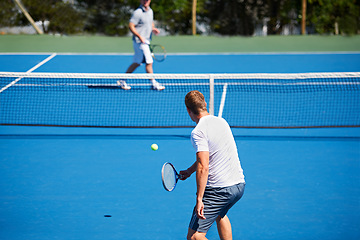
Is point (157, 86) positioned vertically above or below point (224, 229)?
below

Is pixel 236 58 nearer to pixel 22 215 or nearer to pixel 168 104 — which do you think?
pixel 168 104

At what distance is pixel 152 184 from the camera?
5.99 meters

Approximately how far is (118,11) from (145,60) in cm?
790

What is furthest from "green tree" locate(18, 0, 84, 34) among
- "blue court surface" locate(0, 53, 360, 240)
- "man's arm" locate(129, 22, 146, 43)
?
"blue court surface" locate(0, 53, 360, 240)

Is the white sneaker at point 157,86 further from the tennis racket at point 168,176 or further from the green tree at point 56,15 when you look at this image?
the green tree at point 56,15

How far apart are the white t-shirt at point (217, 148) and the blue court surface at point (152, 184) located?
108 cm

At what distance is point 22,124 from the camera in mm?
8305

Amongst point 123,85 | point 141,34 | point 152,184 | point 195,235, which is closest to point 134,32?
point 141,34

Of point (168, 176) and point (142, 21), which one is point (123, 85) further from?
point (168, 176)

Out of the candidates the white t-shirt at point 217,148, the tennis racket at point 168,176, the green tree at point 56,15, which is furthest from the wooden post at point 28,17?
the white t-shirt at point 217,148

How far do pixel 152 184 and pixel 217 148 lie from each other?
241 cm

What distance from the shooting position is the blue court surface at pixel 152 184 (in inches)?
191

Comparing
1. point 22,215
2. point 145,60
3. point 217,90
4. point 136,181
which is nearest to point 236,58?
point 217,90

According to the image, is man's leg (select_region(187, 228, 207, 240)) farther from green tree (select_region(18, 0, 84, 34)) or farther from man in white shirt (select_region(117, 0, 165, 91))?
green tree (select_region(18, 0, 84, 34))
